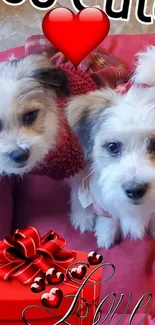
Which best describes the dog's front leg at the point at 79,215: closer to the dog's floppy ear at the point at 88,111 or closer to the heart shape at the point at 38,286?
the dog's floppy ear at the point at 88,111

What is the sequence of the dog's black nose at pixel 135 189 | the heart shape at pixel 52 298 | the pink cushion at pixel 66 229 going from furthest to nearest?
1. the pink cushion at pixel 66 229
2. the dog's black nose at pixel 135 189
3. the heart shape at pixel 52 298

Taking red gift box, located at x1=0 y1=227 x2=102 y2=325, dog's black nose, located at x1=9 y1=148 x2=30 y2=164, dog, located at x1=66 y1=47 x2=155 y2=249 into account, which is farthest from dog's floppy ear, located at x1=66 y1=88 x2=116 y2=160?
red gift box, located at x1=0 y1=227 x2=102 y2=325

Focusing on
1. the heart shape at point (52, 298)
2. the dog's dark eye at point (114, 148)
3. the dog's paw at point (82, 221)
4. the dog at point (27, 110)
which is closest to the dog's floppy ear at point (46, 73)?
the dog at point (27, 110)

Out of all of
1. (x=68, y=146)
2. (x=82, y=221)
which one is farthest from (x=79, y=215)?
(x=68, y=146)

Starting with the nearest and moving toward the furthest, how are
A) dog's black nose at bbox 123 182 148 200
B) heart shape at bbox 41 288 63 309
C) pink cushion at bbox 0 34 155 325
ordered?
heart shape at bbox 41 288 63 309 → dog's black nose at bbox 123 182 148 200 → pink cushion at bbox 0 34 155 325

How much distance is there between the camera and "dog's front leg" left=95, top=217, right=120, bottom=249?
883 mm

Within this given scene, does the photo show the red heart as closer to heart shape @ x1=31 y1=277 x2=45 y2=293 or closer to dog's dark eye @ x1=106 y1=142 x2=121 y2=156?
dog's dark eye @ x1=106 y1=142 x2=121 y2=156

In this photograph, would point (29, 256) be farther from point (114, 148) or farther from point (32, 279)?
point (114, 148)

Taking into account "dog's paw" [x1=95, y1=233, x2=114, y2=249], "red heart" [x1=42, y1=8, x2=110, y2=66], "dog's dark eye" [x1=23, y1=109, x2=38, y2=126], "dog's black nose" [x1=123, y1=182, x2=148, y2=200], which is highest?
"red heart" [x1=42, y1=8, x2=110, y2=66]

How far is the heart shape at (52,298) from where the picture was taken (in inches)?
21.9

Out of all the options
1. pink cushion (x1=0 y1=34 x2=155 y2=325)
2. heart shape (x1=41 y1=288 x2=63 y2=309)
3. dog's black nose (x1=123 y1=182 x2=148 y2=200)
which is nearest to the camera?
heart shape (x1=41 y1=288 x2=63 y2=309)

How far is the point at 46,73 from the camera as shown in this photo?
0.77 meters

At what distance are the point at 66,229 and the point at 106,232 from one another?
8 cm

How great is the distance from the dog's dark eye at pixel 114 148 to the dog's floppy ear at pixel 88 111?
1.7 inches
